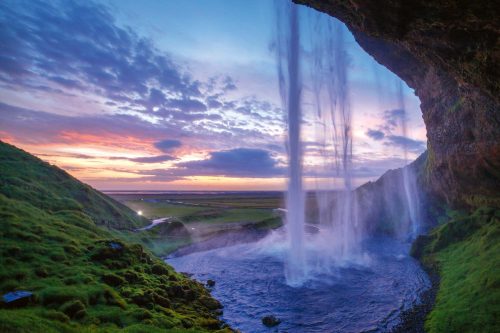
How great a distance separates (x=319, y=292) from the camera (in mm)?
33844

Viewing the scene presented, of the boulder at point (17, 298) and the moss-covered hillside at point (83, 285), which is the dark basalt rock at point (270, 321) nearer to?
the moss-covered hillside at point (83, 285)

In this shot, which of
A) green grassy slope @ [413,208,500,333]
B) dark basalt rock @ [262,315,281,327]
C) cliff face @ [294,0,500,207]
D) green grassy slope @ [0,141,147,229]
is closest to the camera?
cliff face @ [294,0,500,207]

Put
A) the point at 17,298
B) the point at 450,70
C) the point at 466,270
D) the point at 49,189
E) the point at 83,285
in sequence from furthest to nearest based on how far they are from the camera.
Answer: the point at 49,189 → the point at 466,270 → the point at 83,285 → the point at 450,70 → the point at 17,298

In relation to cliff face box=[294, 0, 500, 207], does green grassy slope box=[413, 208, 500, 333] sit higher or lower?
lower

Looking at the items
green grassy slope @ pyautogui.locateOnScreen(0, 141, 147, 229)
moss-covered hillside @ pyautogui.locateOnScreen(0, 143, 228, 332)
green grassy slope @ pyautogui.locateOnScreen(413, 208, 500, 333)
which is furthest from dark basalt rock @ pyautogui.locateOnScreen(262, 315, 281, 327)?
green grassy slope @ pyautogui.locateOnScreen(0, 141, 147, 229)

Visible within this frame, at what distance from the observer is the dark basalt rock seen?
88.4 feet

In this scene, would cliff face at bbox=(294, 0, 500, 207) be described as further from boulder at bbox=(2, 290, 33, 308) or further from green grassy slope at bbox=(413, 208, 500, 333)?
A: boulder at bbox=(2, 290, 33, 308)

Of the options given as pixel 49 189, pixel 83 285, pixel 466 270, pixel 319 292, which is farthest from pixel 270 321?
pixel 49 189

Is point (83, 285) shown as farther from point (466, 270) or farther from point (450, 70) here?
point (466, 270)

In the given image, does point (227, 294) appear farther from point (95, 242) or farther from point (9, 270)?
point (9, 270)

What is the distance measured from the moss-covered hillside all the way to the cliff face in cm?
2544

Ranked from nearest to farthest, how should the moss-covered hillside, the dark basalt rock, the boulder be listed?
the boulder < the moss-covered hillside < the dark basalt rock

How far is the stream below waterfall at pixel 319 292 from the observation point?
2712 cm

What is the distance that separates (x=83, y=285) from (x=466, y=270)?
128ft
